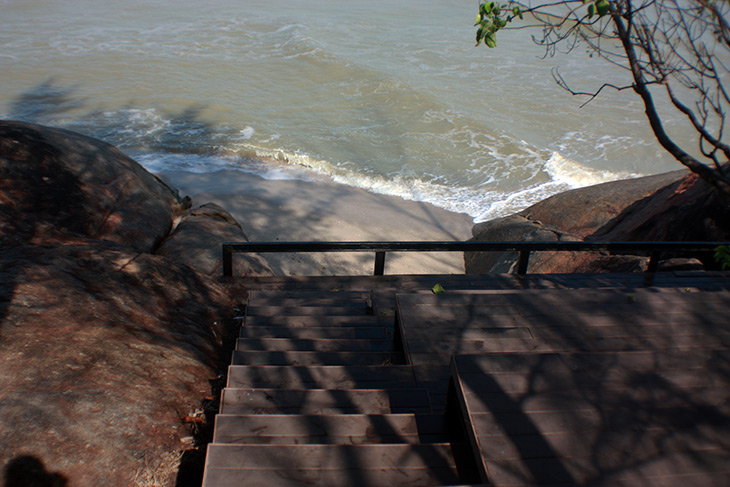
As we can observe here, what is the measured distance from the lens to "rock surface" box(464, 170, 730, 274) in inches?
274

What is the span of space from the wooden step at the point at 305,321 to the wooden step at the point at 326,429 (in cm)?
174

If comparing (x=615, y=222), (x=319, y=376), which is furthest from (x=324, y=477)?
(x=615, y=222)

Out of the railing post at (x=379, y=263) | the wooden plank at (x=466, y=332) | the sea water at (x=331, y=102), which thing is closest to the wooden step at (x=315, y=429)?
the wooden plank at (x=466, y=332)

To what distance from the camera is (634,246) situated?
5707 millimetres

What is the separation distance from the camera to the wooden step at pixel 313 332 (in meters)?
4.30

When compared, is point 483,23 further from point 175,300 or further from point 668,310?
point 175,300

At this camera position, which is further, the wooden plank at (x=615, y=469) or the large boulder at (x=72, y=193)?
the large boulder at (x=72, y=193)

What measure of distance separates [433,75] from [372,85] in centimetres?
432

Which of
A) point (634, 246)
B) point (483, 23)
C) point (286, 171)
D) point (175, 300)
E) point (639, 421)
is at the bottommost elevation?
point (286, 171)

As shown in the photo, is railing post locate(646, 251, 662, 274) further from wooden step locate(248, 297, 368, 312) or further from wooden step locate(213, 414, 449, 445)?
wooden step locate(213, 414, 449, 445)

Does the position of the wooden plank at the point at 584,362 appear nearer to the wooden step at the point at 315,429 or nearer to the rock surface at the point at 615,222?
the wooden step at the point at 315,429

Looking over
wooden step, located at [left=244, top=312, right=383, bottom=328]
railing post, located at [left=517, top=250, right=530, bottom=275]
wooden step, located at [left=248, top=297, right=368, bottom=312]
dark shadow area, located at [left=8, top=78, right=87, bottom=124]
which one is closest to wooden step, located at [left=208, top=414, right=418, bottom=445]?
wooden step, located at [left=244, top=312, right=383, bottom=328]

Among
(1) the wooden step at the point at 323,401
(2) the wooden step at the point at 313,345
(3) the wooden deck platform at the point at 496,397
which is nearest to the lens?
(3) the wooden deck platform at the point at 496,397

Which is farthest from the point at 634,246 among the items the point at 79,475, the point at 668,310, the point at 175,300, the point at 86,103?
the point at 86,103
